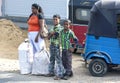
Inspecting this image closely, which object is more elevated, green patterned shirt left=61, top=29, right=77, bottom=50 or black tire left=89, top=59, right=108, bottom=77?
green patterned shirt left=61, top=29, right=77, bottom=50

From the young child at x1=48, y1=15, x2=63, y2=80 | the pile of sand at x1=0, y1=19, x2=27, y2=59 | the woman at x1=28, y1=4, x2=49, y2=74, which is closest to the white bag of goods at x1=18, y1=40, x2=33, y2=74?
the woman at x1=28, y1=4, x2=49, y2=74

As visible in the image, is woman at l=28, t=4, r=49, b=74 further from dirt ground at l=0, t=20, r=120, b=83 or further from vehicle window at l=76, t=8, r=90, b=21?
vehicle window at l=76, t=8, r=90, b=21

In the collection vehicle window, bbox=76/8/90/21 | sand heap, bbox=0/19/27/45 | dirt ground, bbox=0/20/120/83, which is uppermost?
vehicle window, bbox=76/8/90/21

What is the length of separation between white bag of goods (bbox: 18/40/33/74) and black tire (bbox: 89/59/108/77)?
1.63 m

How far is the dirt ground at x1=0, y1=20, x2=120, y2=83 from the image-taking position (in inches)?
445

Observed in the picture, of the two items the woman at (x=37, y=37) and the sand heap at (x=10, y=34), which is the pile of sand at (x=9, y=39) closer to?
the sand heap at (x=10, y=34)

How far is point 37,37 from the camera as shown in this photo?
38.5ft

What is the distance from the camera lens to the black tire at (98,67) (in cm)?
1156

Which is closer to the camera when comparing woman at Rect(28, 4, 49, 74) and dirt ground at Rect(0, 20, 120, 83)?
dirt ground at Rect(0, 20, 120, 83)

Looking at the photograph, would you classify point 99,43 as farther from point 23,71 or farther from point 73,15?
point 73,15

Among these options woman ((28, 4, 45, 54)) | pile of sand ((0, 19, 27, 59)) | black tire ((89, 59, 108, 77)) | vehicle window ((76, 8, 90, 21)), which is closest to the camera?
black tire ((89, 59, 108, 77))

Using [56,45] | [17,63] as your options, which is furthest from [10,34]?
[56,45]

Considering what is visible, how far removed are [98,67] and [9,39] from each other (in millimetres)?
6659

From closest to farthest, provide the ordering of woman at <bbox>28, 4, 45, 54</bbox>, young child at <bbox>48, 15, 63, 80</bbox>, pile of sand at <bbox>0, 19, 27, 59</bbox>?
young child at <bbox>48, 15, 63, 80</bbox> → woman at <bbox>28, 4, 45, 54</bbox> → pile of sand at <bbox>0, 19, 27, 59</bbox>
